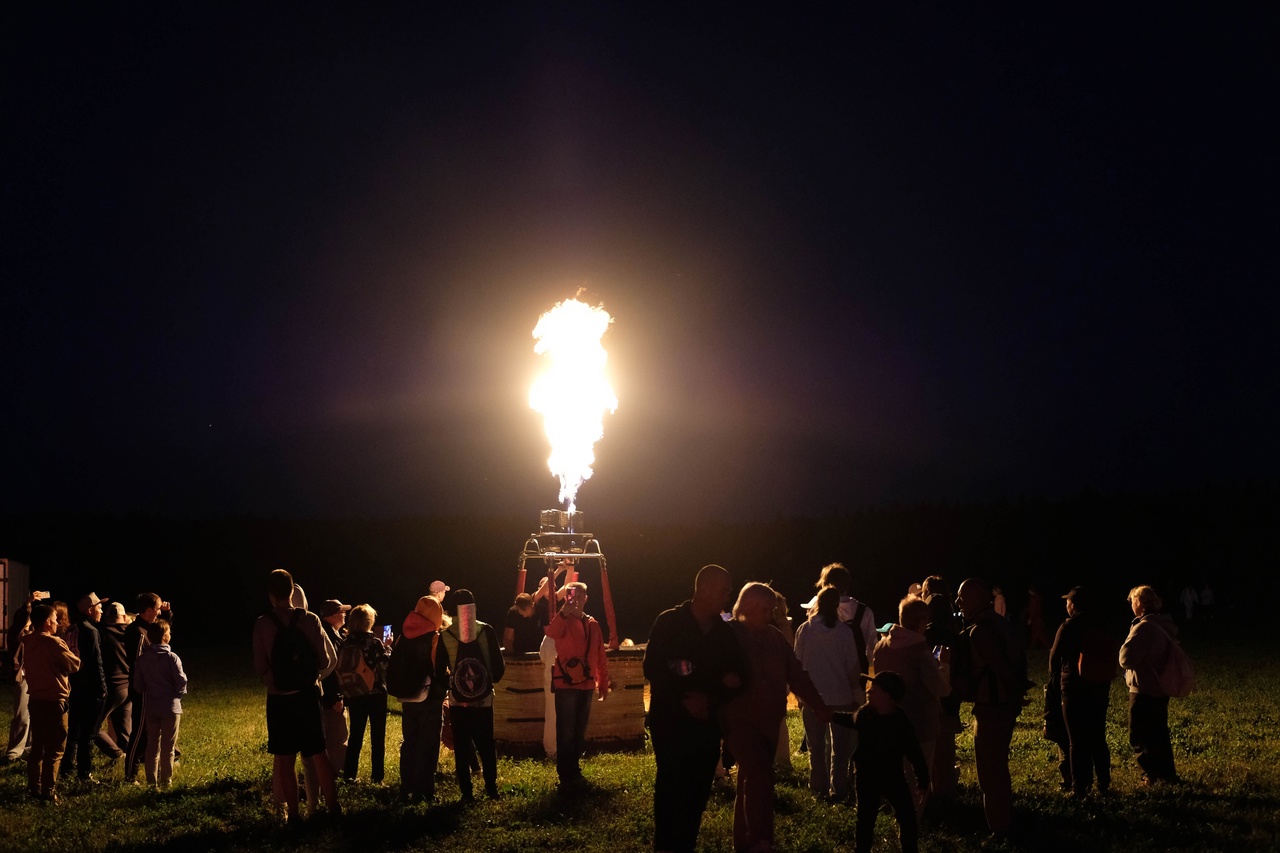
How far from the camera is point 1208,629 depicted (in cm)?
3098

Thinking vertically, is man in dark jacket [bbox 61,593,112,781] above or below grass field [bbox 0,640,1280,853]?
above

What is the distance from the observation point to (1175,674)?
388 inches

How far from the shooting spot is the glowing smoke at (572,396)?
14.9 meters

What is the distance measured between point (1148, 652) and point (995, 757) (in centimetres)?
261

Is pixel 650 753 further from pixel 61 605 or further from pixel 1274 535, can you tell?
pixel 1274 535

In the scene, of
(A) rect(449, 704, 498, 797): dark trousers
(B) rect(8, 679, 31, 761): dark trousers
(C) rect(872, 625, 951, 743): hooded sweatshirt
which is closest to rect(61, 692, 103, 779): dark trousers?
(B) rect(8, 679, 31, 761): dark trousers

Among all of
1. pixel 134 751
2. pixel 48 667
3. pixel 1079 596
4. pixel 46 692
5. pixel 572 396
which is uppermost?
pixel 572 396

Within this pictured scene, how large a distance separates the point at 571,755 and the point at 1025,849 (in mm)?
4125

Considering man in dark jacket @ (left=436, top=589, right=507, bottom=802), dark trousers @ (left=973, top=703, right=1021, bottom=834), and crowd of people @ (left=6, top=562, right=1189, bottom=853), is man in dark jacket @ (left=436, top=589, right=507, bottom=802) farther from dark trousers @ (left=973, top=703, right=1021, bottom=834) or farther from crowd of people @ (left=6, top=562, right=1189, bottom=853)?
dark trousers @ (left=973, top=703, right=1021, bottom=834)

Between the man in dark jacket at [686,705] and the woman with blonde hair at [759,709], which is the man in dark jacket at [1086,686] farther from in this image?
the man in dark jacket at [686,705]

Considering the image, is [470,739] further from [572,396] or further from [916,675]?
[572,396]

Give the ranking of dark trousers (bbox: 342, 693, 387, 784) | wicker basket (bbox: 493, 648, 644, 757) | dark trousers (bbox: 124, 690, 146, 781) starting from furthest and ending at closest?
wicker basket (bbox: 493, 648, 644, 757)
dark trousers (bbox: 124, 690, 146, 781)
dark trousers (bbox: 342, 693, 387, 784)

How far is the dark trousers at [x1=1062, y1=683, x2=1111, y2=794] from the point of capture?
382 inches

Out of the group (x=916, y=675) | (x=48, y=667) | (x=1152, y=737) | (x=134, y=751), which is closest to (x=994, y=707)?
(x=916, y=675)
